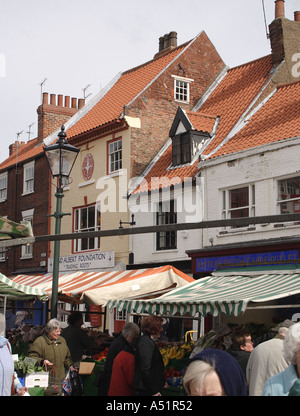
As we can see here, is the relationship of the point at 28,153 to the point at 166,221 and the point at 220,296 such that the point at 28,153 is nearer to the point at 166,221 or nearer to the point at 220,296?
the point at 166,221

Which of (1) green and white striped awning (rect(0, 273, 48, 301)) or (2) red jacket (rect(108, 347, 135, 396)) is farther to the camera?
(1) green and white striped awning (rect(0, 273, 48, 301))

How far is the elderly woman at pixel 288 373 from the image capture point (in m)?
3.46

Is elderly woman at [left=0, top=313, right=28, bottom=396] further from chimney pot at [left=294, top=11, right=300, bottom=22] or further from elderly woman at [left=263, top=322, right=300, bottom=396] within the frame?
chimney pot at [left=294, top=11, right=300, bottom=22]

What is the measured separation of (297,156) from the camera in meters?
17.1

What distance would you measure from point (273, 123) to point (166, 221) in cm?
524

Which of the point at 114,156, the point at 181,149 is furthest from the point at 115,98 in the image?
the point at 181,149

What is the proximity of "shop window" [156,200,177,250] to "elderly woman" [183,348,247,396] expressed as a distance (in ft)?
58.4

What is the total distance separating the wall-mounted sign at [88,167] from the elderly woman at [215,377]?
22.4 metres

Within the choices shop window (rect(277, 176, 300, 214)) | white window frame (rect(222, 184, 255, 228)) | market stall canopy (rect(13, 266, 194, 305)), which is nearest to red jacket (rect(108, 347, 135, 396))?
market stall canopy (rect(13, 266, 194, 305))

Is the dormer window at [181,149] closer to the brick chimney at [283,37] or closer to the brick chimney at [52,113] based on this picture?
the brick chimney at [283,37]

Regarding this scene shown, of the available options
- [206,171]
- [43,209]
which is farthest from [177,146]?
[43,209]

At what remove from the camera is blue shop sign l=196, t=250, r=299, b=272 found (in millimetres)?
16845

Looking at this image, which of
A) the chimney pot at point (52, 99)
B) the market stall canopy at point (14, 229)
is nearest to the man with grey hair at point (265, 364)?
the market stall canopy at point (14, 229)

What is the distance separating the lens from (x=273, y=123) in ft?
63.8
